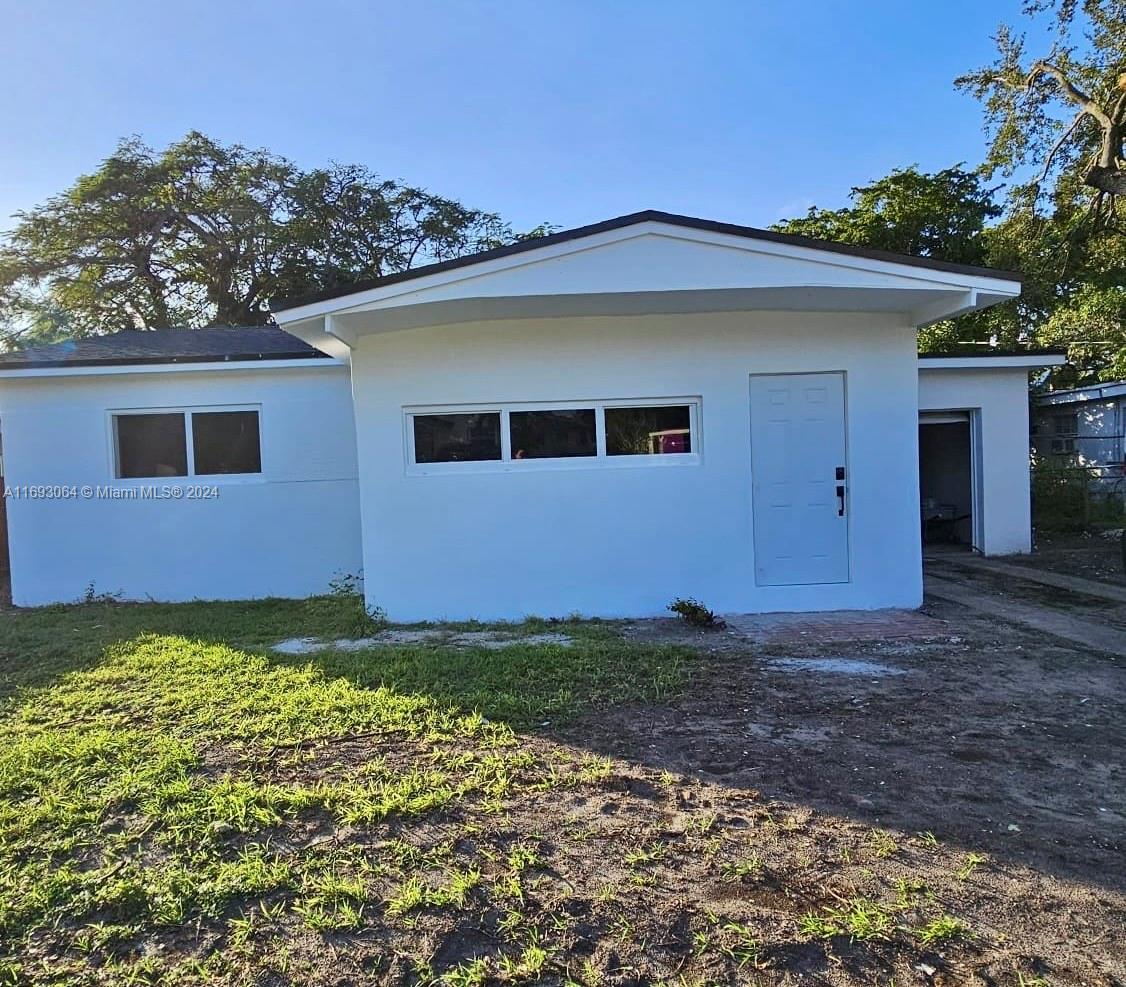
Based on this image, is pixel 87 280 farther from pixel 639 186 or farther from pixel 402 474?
pixel 402 474

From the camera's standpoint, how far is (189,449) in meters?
8.93

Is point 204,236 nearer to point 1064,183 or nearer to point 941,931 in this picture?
point 1064,183

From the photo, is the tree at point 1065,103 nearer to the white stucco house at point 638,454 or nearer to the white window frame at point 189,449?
the white stucco house at point 638,454

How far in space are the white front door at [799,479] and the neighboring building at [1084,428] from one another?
419 inches

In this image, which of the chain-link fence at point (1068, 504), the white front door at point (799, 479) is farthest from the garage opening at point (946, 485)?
the white front door at point (799, 479)

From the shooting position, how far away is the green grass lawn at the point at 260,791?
2.30 meters

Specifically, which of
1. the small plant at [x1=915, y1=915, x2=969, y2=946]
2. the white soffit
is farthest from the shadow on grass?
the white soffit

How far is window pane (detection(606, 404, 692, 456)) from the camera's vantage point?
7070 mm

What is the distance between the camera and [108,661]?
581cm

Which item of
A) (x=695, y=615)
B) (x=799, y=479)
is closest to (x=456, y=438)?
(x=695, y=615)

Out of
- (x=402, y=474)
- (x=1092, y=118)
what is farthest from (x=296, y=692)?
(x=1092, y=118)

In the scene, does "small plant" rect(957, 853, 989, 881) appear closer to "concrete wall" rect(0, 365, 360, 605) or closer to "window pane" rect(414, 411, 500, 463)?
"window pane" rect(414, 411, 500, 463)

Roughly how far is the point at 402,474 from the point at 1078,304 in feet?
50.8

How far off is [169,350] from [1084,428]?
20267 mm
